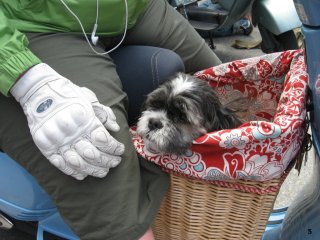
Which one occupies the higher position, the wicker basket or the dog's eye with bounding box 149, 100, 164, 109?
the dog's eye with bounding box 149, 100, 164, 109

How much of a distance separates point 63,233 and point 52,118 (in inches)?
22.7

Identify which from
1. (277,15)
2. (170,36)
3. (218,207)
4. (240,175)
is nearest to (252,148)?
(240,175)

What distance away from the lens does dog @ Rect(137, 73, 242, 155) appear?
1095mm

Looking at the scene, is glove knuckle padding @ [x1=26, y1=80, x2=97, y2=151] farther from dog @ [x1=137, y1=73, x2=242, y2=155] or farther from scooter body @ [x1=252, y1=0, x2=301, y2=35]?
scooter body @ [x1=252, y1=0, x2=301, y2=35]

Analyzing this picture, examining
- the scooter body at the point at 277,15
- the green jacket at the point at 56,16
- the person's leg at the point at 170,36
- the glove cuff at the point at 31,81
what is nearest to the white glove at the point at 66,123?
the glove cuff at the point at 31,81

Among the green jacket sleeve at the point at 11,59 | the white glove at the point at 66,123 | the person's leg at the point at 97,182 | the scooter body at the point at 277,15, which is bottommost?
the scooter body at the point at 277,15

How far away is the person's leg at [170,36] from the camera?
1.51 m

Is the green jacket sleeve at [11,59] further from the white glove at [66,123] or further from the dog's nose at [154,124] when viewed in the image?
the dog's nose at [154,124]

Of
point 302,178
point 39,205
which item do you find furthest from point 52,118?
point 302,178

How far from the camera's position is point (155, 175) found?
108 centimetres

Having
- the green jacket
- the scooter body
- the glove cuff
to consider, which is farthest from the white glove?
the scooter body

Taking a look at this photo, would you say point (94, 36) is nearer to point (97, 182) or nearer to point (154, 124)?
point (154, 124)

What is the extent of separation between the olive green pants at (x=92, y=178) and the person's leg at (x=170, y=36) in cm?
32

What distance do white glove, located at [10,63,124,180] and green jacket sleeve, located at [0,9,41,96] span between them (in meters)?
0.02
